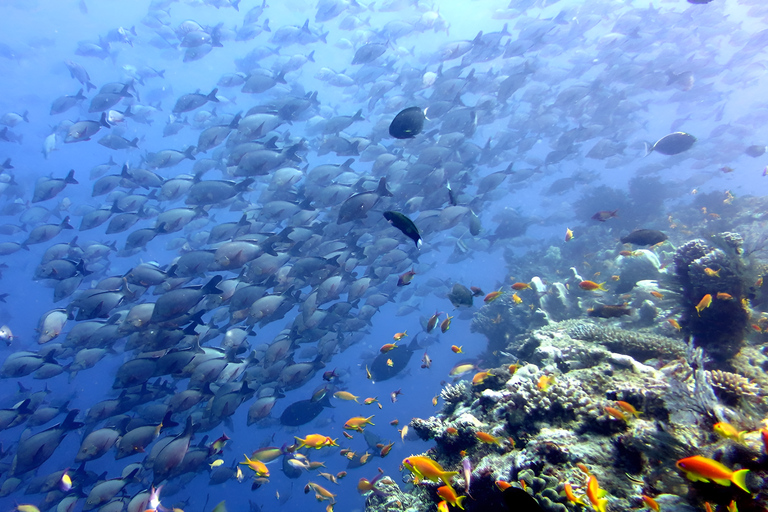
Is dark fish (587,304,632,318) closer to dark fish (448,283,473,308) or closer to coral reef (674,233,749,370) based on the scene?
coral reef (674,233,749,370)

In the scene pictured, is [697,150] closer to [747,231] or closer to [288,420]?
[747,231]

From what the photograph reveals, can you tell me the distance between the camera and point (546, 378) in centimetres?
372

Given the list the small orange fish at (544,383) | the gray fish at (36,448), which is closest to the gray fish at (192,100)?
the gray fish at (36,448)

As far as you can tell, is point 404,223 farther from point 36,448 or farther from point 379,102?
point 379,102

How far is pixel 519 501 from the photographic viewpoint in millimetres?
1592

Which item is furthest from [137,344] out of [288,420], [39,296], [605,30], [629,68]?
[39,296]

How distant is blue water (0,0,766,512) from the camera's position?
64.5 ft

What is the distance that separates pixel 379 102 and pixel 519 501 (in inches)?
1074

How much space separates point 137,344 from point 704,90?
35.3 meters

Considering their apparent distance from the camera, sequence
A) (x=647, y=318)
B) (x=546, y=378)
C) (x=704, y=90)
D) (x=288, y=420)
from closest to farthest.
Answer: (x=546, y=378) < (x=647, y=318) < (x=288, y=420) < (x=704, y=90)

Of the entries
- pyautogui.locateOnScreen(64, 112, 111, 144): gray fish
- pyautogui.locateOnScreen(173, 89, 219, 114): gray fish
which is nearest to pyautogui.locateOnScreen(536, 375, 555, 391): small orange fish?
pyautogui.locateOnScreen(173, 89, 219, 114): gray fish

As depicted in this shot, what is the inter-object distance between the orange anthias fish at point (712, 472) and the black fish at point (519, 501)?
1008 millimetres

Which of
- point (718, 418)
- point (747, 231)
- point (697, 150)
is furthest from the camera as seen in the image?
point (697, 150)

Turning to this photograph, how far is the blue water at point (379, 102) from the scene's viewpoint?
64.5 feet
